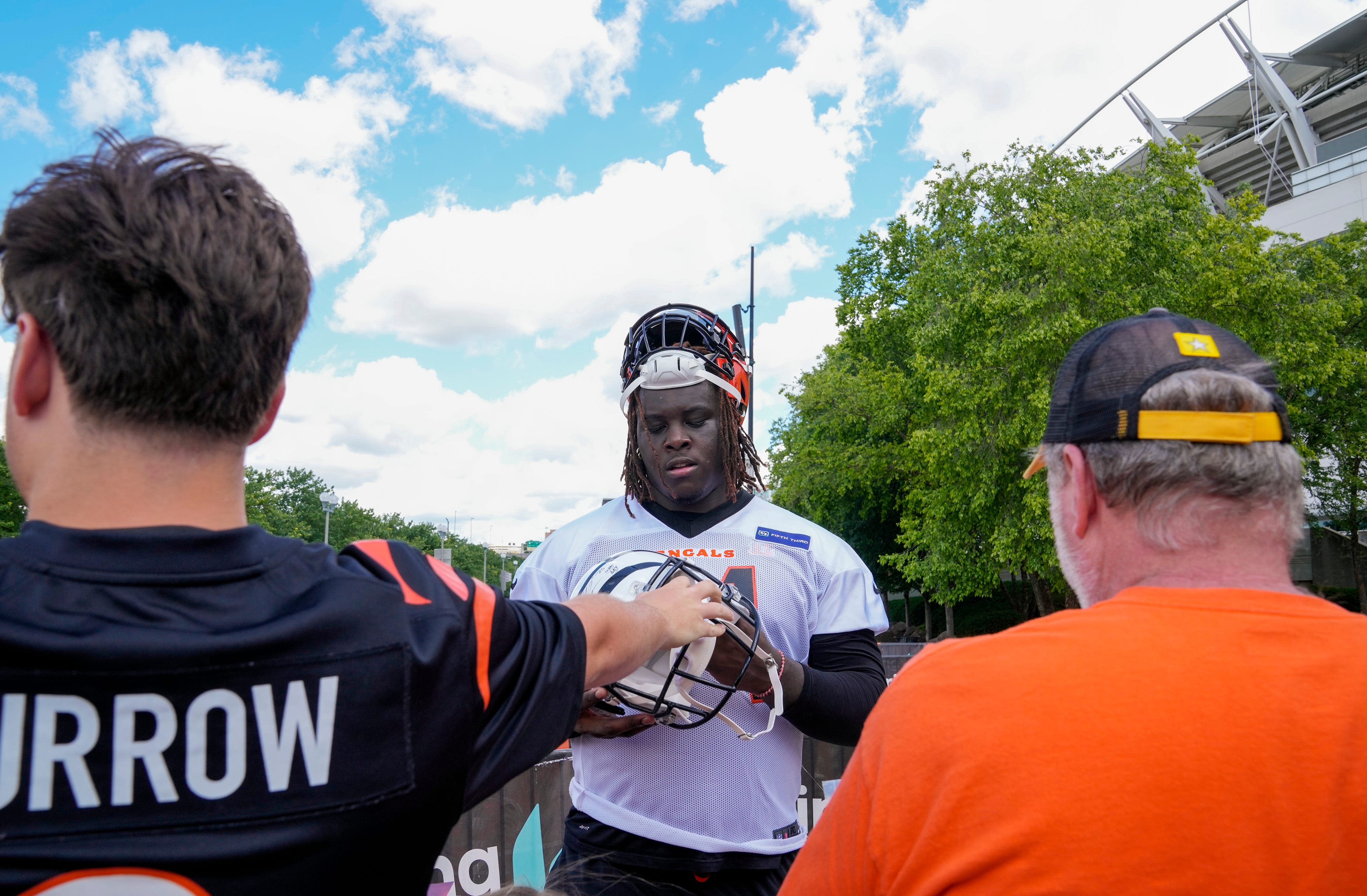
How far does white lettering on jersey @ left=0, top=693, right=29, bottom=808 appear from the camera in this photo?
100 centimetres

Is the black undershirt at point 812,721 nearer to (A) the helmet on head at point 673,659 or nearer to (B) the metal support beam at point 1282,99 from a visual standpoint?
(A) the helmet on head at point 673,659

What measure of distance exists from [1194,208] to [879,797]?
2331 centimetres

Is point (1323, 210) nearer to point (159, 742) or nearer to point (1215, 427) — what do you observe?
point (1215, 427)

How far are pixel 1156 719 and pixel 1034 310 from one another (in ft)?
63.1

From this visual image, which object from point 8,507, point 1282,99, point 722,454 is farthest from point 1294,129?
point 8,507

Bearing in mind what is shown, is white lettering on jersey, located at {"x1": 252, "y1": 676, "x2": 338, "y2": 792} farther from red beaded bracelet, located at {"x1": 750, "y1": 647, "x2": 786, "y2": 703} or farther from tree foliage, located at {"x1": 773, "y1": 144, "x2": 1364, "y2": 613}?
tree foliage, located at {"x1": 773, "y1": 144, "x2": 1364, "y2": 613}

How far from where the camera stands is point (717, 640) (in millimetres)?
2312

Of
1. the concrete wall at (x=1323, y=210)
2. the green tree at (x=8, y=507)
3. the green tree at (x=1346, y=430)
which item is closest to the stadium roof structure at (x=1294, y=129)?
the concrete wall at (x=1323, y=210)

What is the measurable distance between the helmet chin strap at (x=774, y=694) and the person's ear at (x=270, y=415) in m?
1.27

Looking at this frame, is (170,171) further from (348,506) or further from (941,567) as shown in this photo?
(348,506)

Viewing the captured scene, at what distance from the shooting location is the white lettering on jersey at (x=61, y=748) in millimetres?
1008

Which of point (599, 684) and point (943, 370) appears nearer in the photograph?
point (599, 684)

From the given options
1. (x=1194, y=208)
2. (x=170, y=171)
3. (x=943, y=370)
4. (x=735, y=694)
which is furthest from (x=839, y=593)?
(x=1194, y=208)

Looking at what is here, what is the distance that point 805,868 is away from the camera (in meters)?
1.43
